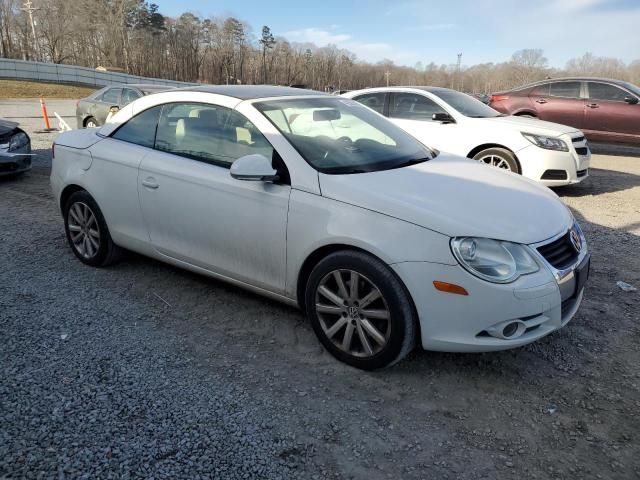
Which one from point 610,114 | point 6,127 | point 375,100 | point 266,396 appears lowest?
point 266,396

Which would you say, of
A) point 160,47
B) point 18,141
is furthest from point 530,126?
point 160,47

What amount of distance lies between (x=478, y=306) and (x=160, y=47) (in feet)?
273

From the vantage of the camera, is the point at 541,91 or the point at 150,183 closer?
the point at 150,183

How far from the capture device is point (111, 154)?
3914 mm

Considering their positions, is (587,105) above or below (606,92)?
below

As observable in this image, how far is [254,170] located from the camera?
9.77ft

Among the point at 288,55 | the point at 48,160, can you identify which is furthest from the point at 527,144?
the point at 288,55

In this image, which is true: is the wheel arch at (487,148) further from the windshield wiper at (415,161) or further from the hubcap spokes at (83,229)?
the hubcap spokes at (83,229)

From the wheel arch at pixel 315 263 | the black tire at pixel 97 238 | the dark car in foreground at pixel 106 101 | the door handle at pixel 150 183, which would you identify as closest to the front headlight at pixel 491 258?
the wheel arch at pixel 315 263

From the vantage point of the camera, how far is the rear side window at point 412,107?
761 cm

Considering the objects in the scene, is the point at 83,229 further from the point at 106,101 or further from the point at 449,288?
the point at 106,101

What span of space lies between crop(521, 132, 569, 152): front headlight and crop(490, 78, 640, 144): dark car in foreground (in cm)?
432

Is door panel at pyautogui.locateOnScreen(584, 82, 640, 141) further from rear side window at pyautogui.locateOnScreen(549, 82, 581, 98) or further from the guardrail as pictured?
the guardrail

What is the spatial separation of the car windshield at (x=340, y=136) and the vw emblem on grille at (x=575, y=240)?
44.3 inches
